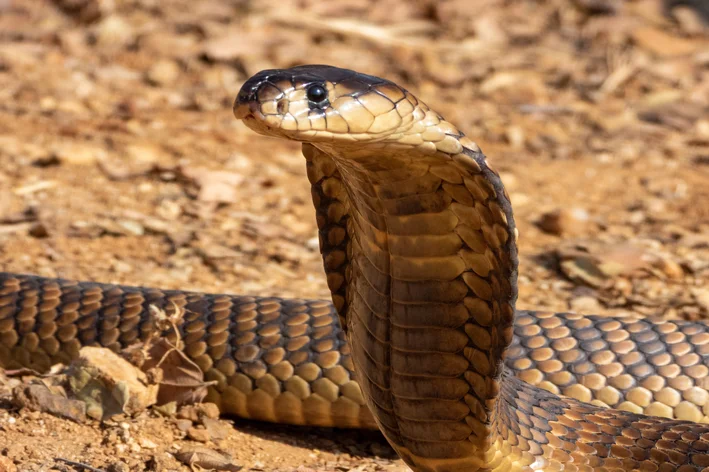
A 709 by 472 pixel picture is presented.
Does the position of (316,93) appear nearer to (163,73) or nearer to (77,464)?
(77,464)

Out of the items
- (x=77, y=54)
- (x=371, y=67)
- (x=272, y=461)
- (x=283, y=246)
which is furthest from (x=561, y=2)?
(x=272, y=461)

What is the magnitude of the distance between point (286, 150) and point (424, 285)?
16.8 feet

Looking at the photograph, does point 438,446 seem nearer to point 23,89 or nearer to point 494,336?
point 494,336

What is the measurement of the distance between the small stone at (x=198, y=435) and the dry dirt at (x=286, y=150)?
63mm

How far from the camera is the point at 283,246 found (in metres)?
5.87

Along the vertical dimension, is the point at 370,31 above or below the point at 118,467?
A: below

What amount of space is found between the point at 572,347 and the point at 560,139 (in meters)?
4.42

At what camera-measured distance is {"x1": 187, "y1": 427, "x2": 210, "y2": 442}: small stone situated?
3537mm

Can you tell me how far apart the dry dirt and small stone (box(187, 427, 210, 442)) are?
63mm

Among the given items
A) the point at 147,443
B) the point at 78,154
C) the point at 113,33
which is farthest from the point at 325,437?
the point at 113,33

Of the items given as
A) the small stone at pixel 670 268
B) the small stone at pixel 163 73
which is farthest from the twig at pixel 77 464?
the small stone at pixel 163 73

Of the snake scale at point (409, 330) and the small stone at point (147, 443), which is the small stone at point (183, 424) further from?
the snake scale at point (409, 330)

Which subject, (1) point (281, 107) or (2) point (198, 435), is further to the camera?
(2) point (198, 435)

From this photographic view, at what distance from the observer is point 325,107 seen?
7.16 ft
